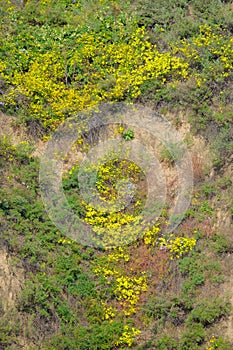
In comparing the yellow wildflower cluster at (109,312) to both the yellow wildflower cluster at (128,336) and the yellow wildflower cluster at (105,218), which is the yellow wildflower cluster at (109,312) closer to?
the yellow wildflower cluster at (128,336)

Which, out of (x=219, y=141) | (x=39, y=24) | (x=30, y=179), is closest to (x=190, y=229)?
(x=219, y=141)

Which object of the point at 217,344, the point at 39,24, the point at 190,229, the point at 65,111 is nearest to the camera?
the point at 217,344

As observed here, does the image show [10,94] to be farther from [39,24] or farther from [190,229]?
[190,229]

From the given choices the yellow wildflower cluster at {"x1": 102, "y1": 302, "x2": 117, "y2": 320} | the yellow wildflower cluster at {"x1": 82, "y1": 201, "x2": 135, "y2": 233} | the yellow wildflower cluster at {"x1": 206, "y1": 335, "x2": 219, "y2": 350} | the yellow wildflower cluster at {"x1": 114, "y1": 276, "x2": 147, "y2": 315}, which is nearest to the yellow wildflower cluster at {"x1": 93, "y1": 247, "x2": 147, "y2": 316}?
the yellow wildflower cluster at {"x1": 114, "y1": 276, "x2": 147, "y2": 315}

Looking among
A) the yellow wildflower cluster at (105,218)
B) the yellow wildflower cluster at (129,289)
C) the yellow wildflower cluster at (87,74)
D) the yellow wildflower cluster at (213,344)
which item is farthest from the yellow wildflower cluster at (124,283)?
the yellow wildflower cluster at (87,74)

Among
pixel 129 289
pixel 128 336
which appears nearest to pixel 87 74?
pixel 129 289

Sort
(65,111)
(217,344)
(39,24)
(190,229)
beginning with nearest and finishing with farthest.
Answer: (217,344), (190,229), (65,111), (39,24)

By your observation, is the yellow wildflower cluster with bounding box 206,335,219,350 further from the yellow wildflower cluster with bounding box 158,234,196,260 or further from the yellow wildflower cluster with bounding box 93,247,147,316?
the yellow wildflower cluster with bounding box 158,234,196,260
